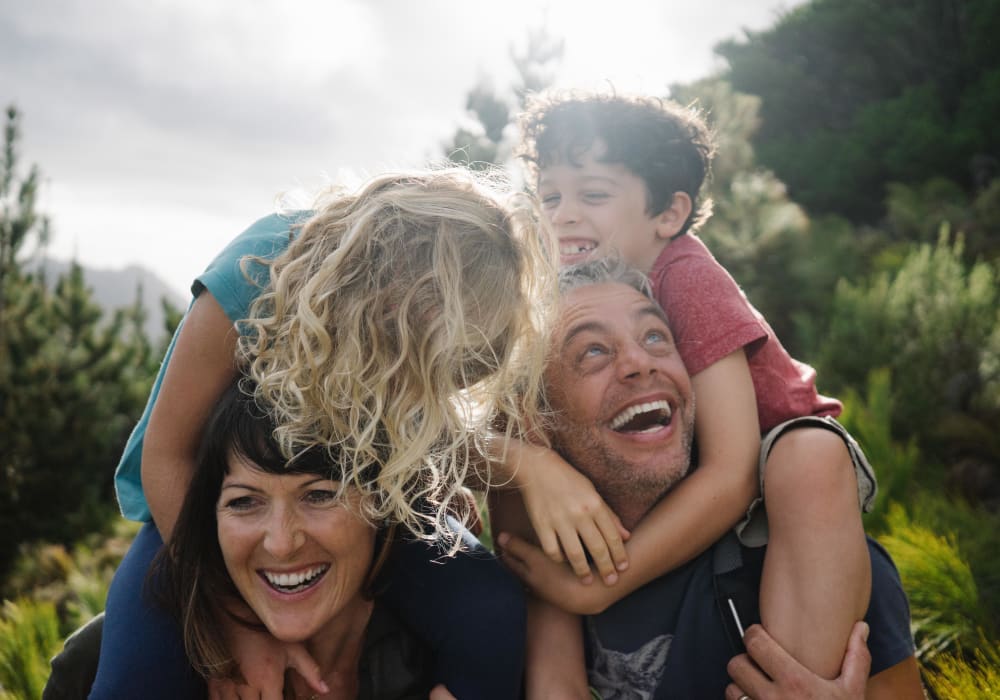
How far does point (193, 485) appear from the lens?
6.04 feet

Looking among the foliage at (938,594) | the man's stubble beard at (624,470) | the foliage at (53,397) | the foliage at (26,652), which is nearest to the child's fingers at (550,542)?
the man's stubble beard at (624,470)

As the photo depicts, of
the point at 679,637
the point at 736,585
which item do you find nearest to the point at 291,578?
the point at 679,637

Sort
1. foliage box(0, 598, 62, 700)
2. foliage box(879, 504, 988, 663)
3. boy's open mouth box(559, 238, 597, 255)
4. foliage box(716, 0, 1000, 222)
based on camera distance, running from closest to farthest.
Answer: boy's open mouth box(559, 238, 597, 255) → foliage box(879, 504, 988, 663) → foliage box(0, 598, 62, 700) → foliage box(716, 0, 1000, 222)

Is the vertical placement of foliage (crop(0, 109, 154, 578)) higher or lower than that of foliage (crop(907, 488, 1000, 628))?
higher

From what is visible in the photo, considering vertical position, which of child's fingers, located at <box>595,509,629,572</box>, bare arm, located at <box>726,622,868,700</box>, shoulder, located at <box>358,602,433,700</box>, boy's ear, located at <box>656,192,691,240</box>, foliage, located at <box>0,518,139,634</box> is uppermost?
boy's ear, located at <box>656,192,691,240</box>

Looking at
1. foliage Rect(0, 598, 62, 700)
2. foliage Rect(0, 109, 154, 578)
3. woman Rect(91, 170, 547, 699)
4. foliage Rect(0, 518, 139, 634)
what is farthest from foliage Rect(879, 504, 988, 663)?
foliage Rect(0, 109, 154, 578)

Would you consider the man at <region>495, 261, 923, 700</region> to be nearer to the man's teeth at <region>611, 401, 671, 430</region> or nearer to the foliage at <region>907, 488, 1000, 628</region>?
the man's teeth at <region>611, 401, 671, 430</region>

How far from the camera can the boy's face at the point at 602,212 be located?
257cm

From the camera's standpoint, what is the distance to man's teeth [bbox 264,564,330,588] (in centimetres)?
183

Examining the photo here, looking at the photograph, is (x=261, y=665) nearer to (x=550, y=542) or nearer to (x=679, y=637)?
(x=550, y=542)

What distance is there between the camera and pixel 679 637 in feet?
6.50

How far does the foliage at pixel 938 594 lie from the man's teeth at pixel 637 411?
6.00 feet

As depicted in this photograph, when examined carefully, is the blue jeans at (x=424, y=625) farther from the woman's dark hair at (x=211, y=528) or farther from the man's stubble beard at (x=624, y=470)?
the man's stubble beard at (x=624, y=470)

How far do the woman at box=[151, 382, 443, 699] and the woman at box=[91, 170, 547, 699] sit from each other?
0.18 ft
